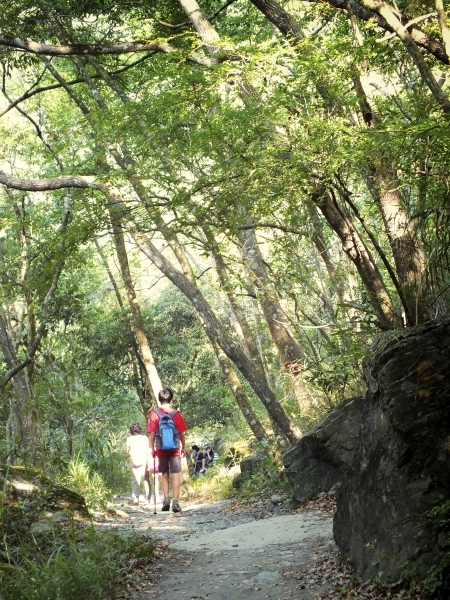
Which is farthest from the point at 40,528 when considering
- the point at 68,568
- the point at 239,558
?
the point at 239,558

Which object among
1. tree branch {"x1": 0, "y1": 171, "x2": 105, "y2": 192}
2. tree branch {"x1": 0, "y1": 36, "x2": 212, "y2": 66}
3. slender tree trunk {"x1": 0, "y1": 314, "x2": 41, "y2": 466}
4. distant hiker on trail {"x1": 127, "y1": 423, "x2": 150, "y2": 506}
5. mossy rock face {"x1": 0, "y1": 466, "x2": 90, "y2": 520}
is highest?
tree branch {"x1": 0, "y1": 36, "x2": 212, "y2": 66}

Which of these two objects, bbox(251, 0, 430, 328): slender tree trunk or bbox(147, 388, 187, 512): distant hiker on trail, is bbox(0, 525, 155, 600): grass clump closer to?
bbox(147, 388, 187, 512): distant hiker on trail

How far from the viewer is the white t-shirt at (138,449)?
41.2ft

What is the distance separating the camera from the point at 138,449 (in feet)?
41.3

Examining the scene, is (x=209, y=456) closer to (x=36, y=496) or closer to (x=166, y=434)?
(x=166, y=434)

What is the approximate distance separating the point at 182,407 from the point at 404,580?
20.9 meters

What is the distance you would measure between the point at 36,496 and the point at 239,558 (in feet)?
8.00

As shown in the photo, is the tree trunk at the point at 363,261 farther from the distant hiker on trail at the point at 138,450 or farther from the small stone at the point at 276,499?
the distant hiker on trail at the point at 138,450

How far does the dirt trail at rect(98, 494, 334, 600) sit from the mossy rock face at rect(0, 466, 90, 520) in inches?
38.4

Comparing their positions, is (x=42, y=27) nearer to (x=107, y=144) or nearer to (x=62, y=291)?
(x=107, y=144)

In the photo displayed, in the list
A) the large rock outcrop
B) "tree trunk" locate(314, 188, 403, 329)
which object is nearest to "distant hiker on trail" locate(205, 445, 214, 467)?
"tree trunk" locate(314, 188, 403, 329)

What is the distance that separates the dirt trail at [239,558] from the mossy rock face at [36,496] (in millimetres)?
976

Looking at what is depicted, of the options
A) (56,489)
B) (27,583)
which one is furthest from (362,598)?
(56,489)

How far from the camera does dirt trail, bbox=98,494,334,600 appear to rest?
223 inches
